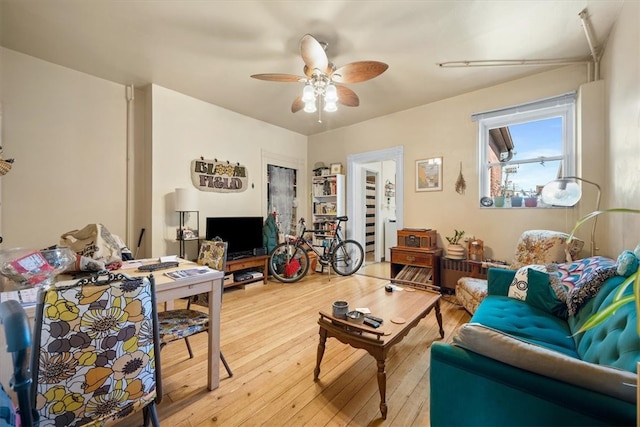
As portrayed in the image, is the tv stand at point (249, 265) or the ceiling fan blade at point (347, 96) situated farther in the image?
the tv stand at point (249, 265)

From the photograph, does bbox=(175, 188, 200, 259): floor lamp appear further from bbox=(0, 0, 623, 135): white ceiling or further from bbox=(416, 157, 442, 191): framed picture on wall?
bbox=(416, 157, 442, 191): framed picture on wall

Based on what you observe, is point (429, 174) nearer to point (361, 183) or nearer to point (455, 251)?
point (455, 251)

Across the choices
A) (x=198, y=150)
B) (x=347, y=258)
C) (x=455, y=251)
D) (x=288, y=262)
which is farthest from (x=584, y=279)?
(x=198, y=150)

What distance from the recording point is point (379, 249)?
5906 mm

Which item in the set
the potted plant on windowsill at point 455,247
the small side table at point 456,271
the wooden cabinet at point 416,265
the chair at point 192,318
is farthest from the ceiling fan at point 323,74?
the small side table at point 456,271

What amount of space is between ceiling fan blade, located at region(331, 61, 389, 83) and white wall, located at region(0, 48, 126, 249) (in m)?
2.94

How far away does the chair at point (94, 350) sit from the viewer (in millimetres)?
944

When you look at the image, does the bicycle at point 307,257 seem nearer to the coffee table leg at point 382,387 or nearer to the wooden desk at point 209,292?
the wooden desk at point 209,292

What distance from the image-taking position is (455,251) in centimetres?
352

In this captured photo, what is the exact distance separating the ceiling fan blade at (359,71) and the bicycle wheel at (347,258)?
281 centimetres

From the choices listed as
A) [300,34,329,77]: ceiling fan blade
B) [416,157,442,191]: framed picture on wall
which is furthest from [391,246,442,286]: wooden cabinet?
[300,34,329,77]: ceiling fan blade

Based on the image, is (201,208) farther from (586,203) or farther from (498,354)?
(586,203)

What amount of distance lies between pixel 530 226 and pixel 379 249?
3.06 meters

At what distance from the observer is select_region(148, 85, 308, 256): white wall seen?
347cm
